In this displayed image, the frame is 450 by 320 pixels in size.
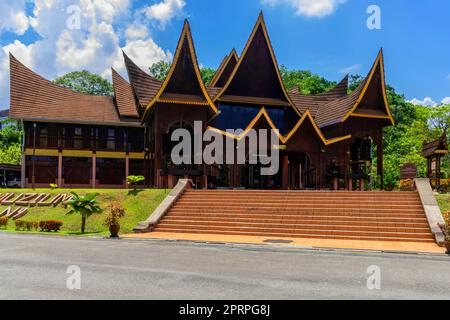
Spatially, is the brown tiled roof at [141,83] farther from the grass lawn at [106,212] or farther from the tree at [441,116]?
the tree at [441,116]

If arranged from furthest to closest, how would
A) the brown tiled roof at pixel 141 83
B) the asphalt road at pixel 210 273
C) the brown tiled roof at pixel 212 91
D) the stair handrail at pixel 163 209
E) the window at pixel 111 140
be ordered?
the window at pixel 111 140 < the brown tiled roof at pixel 212 91 < the brown tiled roof at pixel 141 83 < the stair handrail at pixel 163 209 < the asphalt road at pixel 210 273

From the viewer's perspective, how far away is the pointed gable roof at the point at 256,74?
1217 inches

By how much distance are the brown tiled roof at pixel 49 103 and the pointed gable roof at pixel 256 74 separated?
10.2m

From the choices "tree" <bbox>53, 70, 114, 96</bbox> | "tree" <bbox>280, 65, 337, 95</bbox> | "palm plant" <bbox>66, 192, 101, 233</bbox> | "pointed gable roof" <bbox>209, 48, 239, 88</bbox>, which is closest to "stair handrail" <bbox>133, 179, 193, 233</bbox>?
"palm plant" <bbox>66, 192, 101, 233</bbox>

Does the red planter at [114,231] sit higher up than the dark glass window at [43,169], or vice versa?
the dark glass window at [43,169]

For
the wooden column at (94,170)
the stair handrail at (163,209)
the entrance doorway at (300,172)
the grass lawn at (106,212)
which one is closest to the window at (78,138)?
the wooden column at (94,170)

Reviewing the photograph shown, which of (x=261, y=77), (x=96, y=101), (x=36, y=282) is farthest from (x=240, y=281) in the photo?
(x=96, y=101)

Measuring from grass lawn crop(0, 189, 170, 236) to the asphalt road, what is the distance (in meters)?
5.11

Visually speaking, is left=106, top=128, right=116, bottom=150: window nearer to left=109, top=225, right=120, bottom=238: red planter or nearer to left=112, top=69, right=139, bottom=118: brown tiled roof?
left=112, top=69, right=139, bottom=118: brown tiled roof

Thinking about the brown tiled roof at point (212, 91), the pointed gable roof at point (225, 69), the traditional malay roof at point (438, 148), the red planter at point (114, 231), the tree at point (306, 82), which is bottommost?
the red planter at point (114, 231)

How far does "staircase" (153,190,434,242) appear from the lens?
Answer: 647 inches

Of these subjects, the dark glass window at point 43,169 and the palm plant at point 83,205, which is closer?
the palm plant at point 83,205
